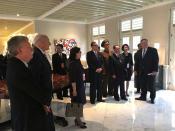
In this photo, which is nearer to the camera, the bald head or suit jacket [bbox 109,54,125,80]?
the bald head

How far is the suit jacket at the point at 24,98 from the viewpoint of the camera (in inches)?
51.0

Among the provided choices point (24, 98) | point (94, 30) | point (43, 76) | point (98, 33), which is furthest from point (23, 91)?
point (94, 30)

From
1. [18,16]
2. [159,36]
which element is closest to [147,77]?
[159,36]

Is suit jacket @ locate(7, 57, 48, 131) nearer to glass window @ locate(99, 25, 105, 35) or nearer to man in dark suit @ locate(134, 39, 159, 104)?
man in dark suit @ locate(134, 39, 159, 104)

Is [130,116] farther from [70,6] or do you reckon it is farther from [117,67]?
[70,6]

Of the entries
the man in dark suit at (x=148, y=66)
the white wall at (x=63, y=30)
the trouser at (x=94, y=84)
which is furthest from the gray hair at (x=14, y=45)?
the white wall at (x=63, y=30)

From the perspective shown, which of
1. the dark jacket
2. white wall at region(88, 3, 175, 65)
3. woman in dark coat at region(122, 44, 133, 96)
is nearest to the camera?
the dark jacket

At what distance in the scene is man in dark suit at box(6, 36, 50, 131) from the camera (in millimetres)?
1299

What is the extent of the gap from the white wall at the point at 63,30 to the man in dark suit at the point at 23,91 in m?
7.01

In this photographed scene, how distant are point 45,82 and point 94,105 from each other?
286cm

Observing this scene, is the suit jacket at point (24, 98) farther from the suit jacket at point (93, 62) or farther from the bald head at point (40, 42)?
the suit jacket at point (93, 62)

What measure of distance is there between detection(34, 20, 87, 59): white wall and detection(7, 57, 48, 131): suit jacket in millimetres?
7107

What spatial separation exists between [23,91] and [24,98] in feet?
0.22

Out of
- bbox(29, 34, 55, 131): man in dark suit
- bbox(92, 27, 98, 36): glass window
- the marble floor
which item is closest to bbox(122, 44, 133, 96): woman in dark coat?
the marble floor
